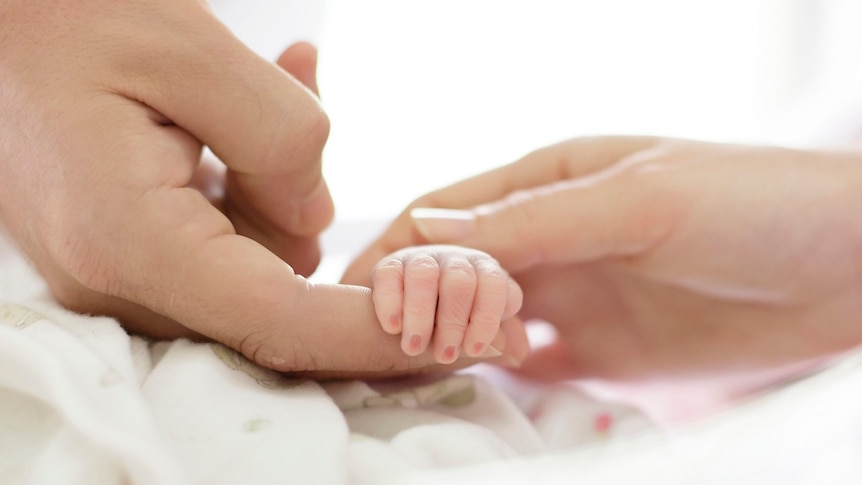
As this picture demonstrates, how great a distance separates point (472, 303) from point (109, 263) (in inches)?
10.7

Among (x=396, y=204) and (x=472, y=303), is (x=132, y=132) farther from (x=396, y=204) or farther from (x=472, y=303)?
(x=396, y=204)

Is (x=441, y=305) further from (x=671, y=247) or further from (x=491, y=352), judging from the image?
(x=671, y=247)

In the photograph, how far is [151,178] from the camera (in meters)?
0.62

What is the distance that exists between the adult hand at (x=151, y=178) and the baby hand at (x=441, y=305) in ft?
0.06

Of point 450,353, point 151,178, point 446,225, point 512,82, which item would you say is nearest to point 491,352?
point 450,353

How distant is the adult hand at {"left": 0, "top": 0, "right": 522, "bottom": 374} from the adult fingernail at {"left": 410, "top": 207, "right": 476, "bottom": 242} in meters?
0.18

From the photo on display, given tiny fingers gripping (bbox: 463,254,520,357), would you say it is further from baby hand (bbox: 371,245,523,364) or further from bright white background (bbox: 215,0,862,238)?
bright white background (bbox: 215,0,862,238)

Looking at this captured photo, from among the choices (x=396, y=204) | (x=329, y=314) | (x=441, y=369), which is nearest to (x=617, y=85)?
(x=396, y=204)

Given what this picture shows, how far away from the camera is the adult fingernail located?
81cm

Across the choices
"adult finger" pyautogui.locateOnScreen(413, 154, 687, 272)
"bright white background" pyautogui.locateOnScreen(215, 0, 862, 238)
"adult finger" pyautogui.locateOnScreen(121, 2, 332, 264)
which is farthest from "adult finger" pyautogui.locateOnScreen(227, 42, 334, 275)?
"bright white background" pyautogui.locateOnScreen(215, 0, 862, 238)

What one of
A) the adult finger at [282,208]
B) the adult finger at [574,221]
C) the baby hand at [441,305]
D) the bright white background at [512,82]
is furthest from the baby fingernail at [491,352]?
the bright white background at [512,82]

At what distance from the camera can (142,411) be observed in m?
0.49

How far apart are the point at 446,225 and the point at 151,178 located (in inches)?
11.9

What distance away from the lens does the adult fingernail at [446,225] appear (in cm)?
81
